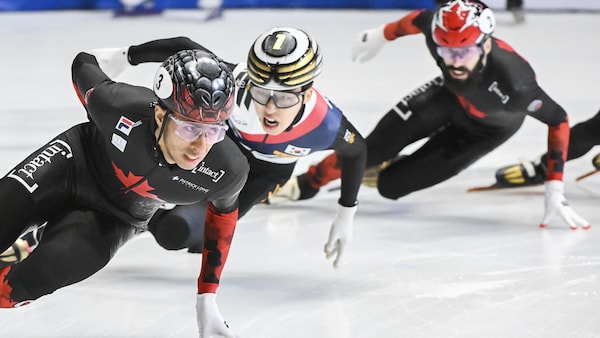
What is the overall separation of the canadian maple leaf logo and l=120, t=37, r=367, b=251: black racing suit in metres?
0.49

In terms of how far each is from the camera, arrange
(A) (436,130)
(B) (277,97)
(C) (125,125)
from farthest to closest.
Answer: (A) (436,130) → (B) (277,97) → (C) (125,125)

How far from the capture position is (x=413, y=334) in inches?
136

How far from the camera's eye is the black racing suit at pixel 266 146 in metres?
3.92

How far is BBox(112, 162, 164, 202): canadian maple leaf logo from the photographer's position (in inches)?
133

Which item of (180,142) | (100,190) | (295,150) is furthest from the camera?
(295,150)

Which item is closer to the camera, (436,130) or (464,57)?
(464,57)

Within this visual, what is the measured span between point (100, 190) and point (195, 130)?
0.63 meters

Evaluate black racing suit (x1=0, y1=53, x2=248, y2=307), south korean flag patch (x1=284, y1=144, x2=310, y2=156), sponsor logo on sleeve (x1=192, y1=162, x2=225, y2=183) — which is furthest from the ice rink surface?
sponsor logo on sleeve (x1=192, y1=162, x2=225, y2=183)

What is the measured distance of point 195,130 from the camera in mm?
3023

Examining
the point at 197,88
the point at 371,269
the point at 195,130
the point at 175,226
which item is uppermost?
the point at 197,88

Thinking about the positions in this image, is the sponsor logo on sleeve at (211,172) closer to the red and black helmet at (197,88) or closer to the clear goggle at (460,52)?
the red and black helmet at (197,88)

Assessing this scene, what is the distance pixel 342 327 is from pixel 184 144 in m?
0.98

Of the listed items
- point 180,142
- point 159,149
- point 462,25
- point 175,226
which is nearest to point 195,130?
point 180,142

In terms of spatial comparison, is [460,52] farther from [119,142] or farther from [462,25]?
[119,142]
